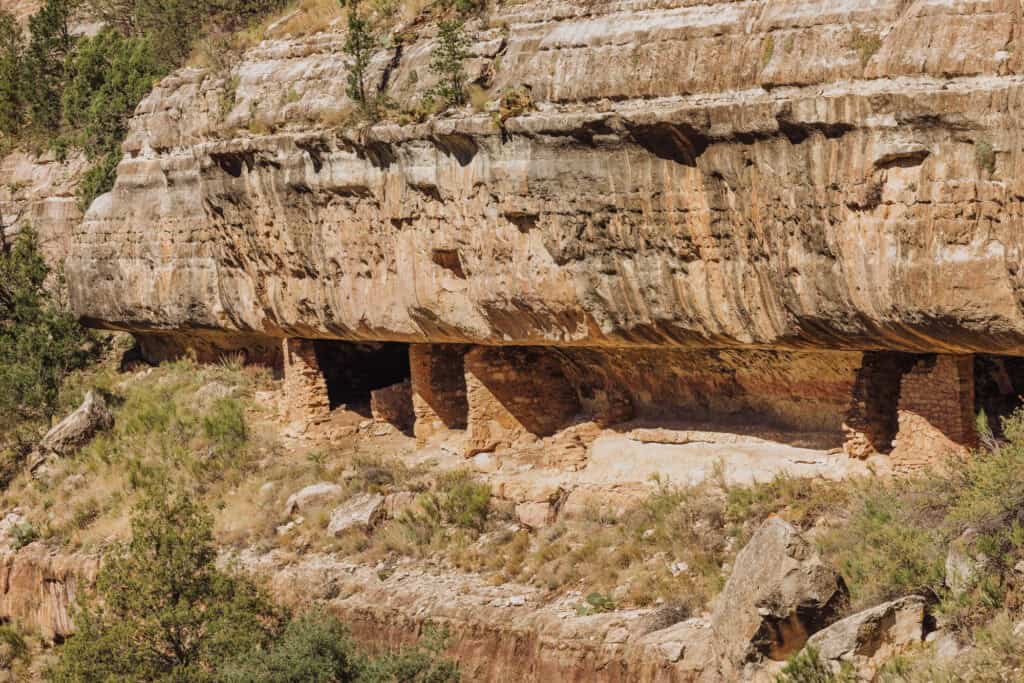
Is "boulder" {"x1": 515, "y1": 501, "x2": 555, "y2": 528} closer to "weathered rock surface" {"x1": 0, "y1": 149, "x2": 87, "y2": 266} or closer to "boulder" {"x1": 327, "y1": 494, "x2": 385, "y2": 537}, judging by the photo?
"boulder" {"x1": 327, "y1": 494, "x2": 385, "y2": 537}

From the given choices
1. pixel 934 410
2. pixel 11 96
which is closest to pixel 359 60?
pixel 934 410

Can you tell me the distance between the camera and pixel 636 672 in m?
14.5

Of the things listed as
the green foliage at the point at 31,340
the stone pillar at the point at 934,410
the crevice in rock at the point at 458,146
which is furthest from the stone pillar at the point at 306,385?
the stone pillar at the point at 934,410

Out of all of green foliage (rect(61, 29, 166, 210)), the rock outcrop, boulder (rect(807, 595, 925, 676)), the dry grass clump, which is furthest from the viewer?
green foliage (rect(61, 29, 166, 210))

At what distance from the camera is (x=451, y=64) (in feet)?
59.4

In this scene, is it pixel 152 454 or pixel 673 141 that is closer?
pixel 673 141

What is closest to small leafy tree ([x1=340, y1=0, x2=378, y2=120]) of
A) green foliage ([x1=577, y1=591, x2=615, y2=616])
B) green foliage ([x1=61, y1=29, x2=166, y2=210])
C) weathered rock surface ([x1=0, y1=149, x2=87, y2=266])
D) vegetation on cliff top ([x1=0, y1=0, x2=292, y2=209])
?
vegetation on cliff top ([x1=0, y1=0, x2=292, y2=209])

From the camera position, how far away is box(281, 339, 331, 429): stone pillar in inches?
878

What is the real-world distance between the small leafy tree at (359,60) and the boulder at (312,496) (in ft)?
15.0

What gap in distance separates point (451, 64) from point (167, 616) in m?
6.78

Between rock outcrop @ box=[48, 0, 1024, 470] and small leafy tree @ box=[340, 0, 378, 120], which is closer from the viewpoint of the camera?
rock outcrop @ box=[48, 0, 1024, 470]

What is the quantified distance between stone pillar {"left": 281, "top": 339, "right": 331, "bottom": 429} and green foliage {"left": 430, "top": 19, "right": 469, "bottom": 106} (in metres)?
5.34

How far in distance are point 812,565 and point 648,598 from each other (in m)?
2.24

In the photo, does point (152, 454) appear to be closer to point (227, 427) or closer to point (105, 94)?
point (227, 427)
